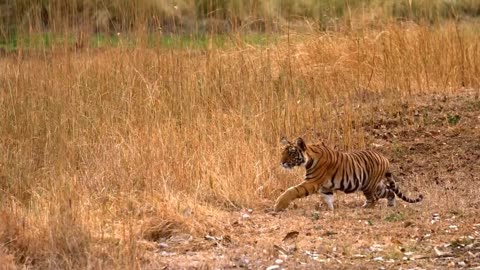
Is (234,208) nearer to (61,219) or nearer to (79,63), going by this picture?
(61,219)

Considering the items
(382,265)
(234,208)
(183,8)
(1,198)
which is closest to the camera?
(382,265)

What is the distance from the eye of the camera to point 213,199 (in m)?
8.56

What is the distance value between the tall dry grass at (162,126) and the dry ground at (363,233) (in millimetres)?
303

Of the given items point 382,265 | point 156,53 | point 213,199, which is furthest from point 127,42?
point 382,265

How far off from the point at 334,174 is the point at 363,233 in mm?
1071

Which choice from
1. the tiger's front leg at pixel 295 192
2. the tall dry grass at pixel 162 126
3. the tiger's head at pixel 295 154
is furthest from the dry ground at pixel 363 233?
the tiger's head at pixel 295 154

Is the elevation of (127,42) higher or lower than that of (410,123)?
higher

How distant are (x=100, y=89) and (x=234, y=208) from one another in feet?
7.71

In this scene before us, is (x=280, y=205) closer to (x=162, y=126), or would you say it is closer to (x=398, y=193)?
(x=398, y=193)

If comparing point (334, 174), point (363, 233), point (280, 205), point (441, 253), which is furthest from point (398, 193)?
point (441, 253)

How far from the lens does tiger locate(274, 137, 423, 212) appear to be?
8227 millimetres

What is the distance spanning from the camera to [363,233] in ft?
24.0

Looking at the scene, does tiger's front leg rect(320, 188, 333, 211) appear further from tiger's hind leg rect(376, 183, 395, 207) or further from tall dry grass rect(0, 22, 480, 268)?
tall dry grass rect(0, 22, 480, 268)

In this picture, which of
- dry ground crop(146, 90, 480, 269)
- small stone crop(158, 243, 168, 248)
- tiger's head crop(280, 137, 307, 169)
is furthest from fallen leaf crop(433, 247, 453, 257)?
small stone crop(158, 243, 168, 248)
